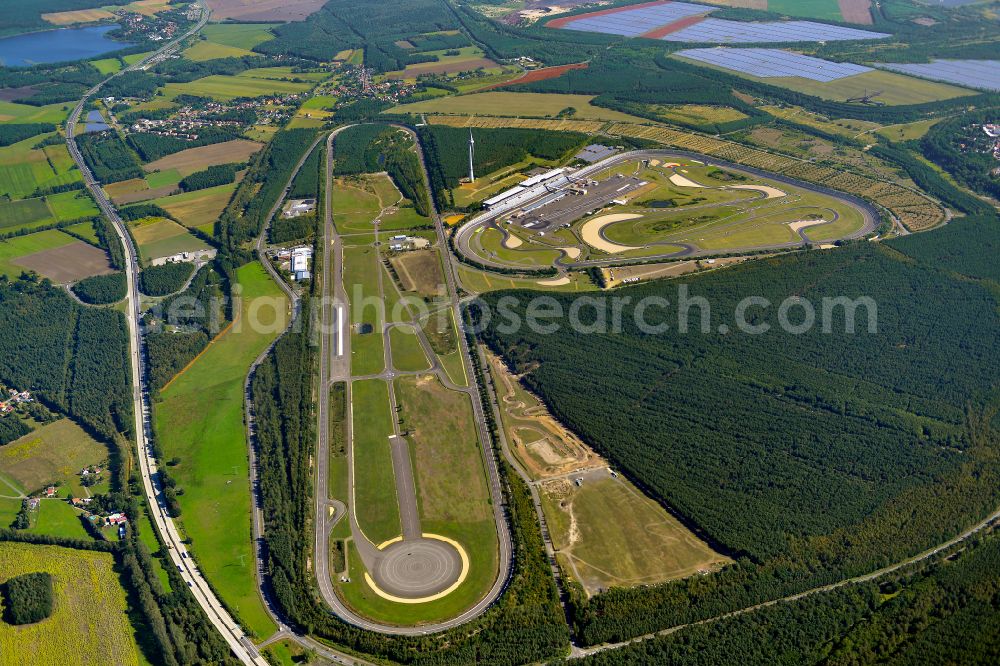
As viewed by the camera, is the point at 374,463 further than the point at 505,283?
No

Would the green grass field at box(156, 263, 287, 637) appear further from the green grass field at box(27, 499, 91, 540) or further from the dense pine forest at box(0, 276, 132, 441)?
the green grass field at box(27, 499, 91, 540)

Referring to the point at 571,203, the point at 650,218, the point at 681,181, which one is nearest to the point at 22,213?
the point at 571,203

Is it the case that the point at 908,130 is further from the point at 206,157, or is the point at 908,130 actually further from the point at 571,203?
the point at 206,157

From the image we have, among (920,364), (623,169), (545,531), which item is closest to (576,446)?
(545,531)

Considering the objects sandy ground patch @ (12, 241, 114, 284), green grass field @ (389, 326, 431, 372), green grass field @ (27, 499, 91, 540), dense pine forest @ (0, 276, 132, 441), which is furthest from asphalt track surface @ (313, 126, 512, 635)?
sandy ground patch @ (12, 241, 114, 284)

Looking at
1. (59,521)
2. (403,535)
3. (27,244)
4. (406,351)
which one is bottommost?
(403,535)

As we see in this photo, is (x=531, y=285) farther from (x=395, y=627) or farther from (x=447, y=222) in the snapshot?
(x=395, y=627)

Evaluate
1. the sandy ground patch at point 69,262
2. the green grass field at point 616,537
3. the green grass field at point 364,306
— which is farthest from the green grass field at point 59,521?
the sandy ground patch at point 69,262
